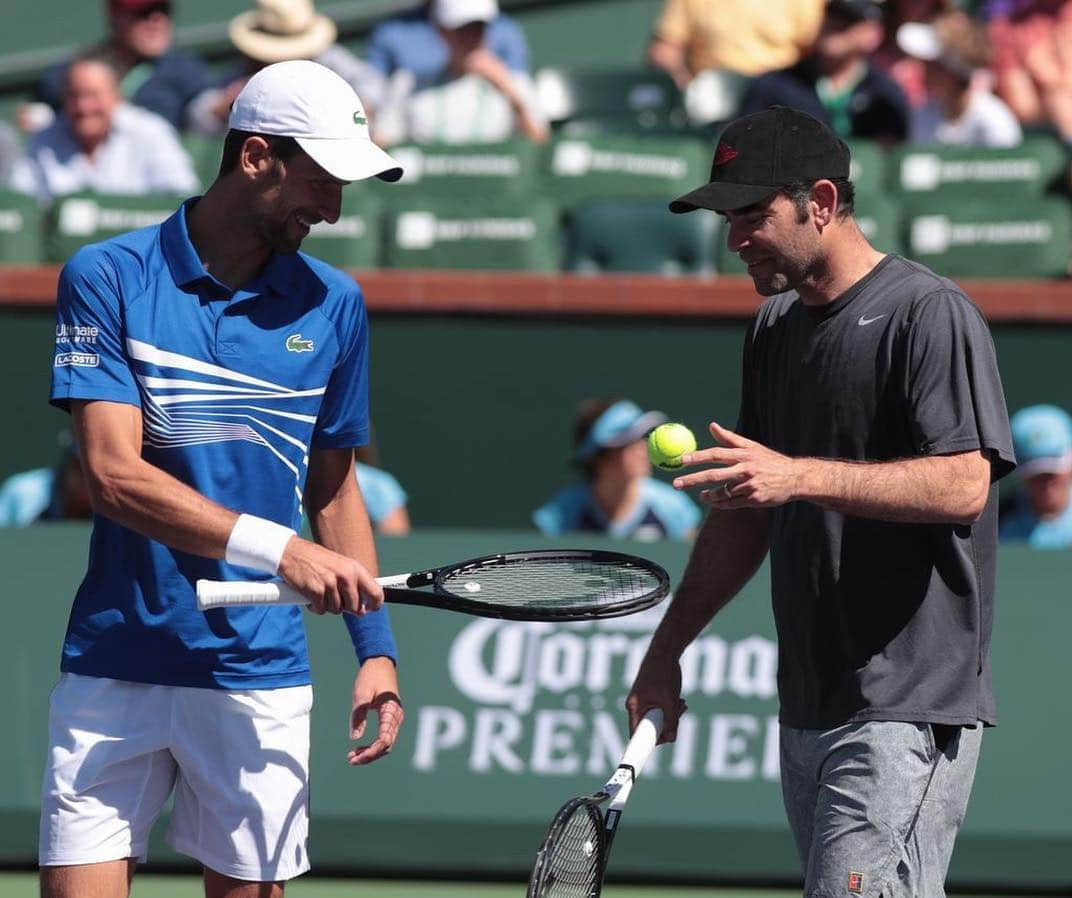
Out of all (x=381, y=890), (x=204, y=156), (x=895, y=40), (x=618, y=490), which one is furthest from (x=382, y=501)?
(x=895, y=40)

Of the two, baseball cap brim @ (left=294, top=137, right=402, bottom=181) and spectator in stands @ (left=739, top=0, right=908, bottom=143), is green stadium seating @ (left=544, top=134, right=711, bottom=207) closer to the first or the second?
spectator in stands @ (left=739, top=0, right=908, bottom=143)

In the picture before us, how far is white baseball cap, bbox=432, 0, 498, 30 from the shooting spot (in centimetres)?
962

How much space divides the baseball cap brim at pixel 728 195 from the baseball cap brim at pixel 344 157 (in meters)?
0.61

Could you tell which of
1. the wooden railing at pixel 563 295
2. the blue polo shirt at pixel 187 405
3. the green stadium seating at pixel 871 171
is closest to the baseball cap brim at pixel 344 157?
the blue polo shirt at pixel 187 405

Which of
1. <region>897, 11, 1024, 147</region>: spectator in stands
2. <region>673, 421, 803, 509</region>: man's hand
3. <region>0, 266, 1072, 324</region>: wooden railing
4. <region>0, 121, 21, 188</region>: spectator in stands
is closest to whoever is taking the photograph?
<region>673, 421, 803, 509</region>: man's hand

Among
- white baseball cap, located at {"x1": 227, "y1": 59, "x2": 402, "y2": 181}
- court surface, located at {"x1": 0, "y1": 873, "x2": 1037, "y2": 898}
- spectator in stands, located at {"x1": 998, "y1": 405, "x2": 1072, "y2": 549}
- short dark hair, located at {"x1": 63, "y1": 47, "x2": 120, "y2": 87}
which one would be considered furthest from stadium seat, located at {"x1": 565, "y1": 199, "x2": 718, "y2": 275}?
white baseball cap, located at {"x1": 227, "y1": 59, "x2": 402, "y2": 181}

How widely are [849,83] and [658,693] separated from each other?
610 centimetres

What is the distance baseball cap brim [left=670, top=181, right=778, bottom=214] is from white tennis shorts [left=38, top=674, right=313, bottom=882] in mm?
1285

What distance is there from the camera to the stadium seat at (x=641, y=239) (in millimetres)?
8594

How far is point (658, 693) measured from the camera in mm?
4137

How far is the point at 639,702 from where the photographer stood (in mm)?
4133

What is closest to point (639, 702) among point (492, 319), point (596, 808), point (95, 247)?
point (596, 808)

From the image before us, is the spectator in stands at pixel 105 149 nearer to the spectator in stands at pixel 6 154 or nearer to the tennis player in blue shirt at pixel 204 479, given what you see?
the spectator in stands at pixel 6 154

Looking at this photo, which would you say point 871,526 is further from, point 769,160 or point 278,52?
point 278,52
